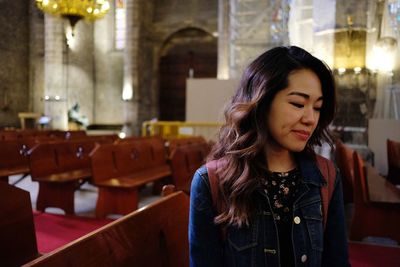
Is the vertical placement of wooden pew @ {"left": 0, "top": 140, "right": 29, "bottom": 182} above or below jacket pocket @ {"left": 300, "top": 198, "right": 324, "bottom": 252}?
below

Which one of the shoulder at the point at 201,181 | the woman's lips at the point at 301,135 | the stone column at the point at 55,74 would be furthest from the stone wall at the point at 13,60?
the woman's lips at the point at 301,135

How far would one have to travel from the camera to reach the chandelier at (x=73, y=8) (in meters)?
9.83

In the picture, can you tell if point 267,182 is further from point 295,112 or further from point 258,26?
point 258,26

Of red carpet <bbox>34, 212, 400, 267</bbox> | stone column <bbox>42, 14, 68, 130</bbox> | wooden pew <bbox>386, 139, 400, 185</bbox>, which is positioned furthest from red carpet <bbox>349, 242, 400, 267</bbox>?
stone column <bbox>42, 14, 68, 130</bbox>

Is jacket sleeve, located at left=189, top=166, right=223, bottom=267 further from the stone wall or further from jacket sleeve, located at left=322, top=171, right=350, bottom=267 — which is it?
the stone wall

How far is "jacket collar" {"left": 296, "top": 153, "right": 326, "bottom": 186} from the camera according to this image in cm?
119

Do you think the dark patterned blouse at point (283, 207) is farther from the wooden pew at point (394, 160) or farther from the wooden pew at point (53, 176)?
the wooden pew at point (394, 160)

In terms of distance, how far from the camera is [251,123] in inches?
46.6

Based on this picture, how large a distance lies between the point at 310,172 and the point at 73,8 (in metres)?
10.00

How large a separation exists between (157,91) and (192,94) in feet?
28.4

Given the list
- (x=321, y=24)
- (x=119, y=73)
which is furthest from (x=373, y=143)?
(x=119, y=73)

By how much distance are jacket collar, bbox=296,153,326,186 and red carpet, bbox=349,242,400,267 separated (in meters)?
1.78

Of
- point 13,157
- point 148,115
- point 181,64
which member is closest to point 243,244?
point 13,157

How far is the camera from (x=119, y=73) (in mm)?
17281
